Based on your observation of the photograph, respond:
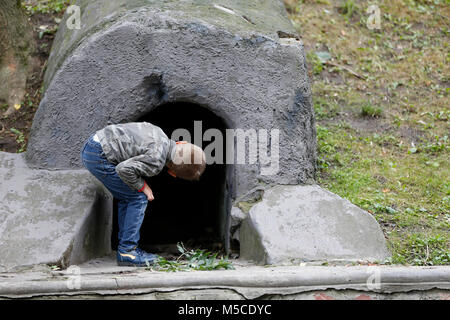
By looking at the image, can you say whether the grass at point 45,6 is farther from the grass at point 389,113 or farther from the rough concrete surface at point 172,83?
the grass at point 389,113

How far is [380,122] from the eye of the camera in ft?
22.4

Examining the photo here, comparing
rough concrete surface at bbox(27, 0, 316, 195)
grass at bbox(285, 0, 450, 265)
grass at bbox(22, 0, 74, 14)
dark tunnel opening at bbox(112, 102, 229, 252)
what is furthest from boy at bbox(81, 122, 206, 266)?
grass at bbox(22, 0, 74, 14)

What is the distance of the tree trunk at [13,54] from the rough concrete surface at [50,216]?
155 centimetres

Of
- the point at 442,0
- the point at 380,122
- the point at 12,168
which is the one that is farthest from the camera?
the point at 442,0

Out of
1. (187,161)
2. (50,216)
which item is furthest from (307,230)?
(50,216)

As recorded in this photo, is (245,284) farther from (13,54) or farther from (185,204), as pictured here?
(13,54)

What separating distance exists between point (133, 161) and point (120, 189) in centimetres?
35

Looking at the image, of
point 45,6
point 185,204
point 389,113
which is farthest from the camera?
point 45,6

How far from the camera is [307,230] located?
4.19 m

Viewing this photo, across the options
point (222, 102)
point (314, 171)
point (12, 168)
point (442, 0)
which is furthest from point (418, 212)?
point (442, 0)

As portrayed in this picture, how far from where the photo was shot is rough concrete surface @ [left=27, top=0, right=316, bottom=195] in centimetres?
475

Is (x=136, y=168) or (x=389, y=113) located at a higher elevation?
(x=389, y=113)

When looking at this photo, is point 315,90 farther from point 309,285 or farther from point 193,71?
point 309,285

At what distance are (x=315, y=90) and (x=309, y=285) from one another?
4.63 metres
